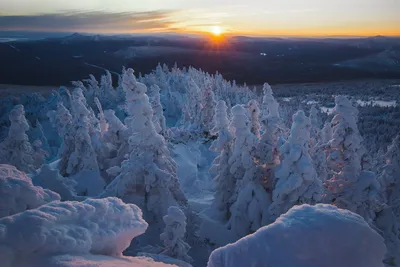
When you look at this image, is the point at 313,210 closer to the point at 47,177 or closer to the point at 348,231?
the point at 348,231

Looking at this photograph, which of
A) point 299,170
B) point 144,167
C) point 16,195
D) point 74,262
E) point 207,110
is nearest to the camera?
point 74,262

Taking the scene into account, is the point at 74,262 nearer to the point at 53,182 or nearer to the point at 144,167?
the point at 144,167

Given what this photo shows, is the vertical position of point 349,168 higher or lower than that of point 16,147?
higher

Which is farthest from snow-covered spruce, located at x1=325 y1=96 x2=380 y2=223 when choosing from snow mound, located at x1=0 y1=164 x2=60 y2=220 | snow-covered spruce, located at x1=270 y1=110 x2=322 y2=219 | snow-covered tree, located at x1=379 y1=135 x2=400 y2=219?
snow mound, located at x1=0 y1=164 x2=60 y2=220

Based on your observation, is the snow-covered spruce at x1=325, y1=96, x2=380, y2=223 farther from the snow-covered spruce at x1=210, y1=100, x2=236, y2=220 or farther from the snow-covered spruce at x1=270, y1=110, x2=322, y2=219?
the snow-covered spruce at x1=210, y1=100, x2=236, y2=220

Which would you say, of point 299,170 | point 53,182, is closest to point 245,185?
point 299,170

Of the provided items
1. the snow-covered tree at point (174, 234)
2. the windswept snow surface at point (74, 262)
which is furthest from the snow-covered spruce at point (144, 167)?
the windswept snow surface at point (74, 262)
